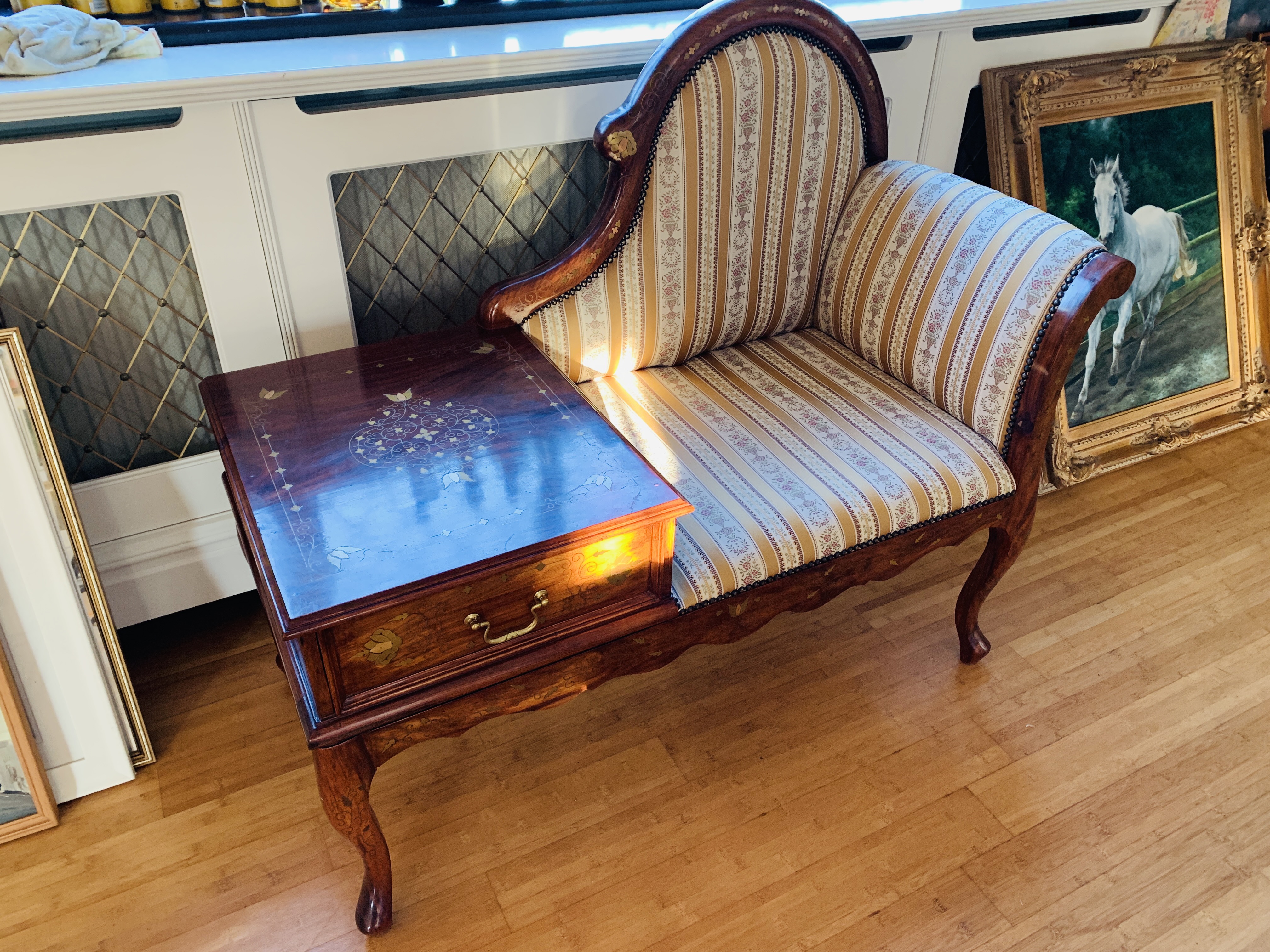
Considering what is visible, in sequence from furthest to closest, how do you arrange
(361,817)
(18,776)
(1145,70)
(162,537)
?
(1145,70)
(162,537)
(18,776)
(361,817)

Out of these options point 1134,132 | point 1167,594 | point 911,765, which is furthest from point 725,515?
point 1134,132

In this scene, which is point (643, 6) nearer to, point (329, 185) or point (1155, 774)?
point (329, 185)

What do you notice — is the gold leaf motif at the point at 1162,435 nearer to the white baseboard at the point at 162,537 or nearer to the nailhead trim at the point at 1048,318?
the nailhead trim at the point at 1048,318

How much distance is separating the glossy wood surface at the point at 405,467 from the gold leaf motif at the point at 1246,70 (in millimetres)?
1832

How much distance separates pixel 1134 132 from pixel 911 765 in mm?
1488

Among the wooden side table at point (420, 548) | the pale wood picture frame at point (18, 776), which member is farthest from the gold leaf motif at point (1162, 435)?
the pale wood picture frame at point (18, 776)

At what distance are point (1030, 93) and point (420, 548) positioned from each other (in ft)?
5.37

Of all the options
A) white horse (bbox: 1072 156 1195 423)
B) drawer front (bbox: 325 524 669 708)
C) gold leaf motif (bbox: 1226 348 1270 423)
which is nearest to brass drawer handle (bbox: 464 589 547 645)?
drawer front (bbox: 325 524 669 708)

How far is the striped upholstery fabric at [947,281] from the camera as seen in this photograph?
1.43m

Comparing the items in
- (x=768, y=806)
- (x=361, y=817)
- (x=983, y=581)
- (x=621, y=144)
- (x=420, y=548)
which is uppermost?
(x=621, y=144)

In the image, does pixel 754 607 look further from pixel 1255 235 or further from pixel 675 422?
pixel 1255 235

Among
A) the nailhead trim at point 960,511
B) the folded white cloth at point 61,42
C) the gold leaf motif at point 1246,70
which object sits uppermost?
the folded white cloth at point 61,42

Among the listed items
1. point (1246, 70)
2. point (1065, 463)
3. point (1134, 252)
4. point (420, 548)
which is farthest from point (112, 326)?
point (1246, 70)

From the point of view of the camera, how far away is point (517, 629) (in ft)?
3.83
